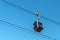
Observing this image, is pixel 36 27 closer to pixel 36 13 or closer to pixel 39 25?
pixel 39 25

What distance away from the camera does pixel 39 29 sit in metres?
6.12

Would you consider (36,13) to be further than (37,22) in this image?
Yes

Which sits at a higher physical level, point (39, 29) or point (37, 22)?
point (37, 22)

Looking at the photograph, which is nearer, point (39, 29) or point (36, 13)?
point (39, 29)

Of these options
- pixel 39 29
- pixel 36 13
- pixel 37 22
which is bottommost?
pixel 39 29

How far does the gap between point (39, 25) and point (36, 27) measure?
0.50ft

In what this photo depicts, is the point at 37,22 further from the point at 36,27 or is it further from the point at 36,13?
the point at 36,13

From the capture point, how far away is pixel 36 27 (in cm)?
619

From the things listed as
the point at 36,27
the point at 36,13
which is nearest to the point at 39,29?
the point at 36,27

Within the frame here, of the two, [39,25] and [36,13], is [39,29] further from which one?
[36,13]

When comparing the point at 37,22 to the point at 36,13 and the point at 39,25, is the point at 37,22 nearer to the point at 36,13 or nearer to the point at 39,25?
the point at 39,25

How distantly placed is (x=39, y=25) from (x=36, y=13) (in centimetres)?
141

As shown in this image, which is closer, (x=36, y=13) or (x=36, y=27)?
(x=36, y=27)

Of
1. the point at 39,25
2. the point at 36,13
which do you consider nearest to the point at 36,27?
the point at 39,25
